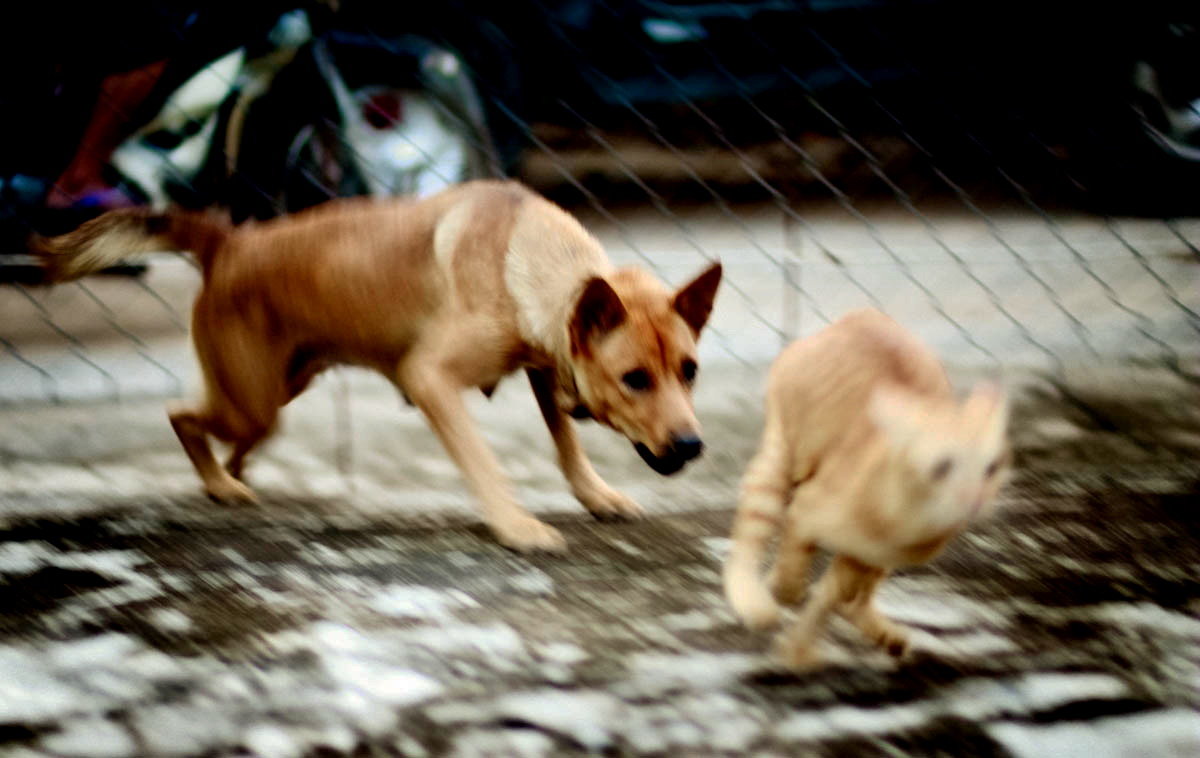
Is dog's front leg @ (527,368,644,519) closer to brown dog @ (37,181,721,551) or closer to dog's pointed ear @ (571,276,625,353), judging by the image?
brown dog @ (37,181,721,551)

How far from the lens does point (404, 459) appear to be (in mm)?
3217

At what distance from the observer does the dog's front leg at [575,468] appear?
2.81m

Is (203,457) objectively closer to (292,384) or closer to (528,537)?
(292,384)

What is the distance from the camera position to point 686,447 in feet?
7.73

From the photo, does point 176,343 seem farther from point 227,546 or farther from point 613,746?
point 613,746

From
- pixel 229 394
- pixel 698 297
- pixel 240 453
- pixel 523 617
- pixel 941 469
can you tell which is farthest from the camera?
pixel 240 453

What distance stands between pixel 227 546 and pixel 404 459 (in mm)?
714

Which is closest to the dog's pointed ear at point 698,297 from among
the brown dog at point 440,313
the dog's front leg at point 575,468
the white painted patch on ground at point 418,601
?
the brown dog at point 440,313

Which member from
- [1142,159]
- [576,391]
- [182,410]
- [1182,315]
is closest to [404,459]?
[182,410]

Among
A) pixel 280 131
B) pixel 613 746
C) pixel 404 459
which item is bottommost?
pixel 404 459

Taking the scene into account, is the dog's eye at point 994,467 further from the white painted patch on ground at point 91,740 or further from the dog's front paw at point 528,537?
the white painted patch on ground at point 91,740

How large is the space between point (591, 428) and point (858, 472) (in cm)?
180

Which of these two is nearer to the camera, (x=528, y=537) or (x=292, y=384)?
(x=528, y=537)

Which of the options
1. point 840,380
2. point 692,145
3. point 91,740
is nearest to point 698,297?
point 840,380
